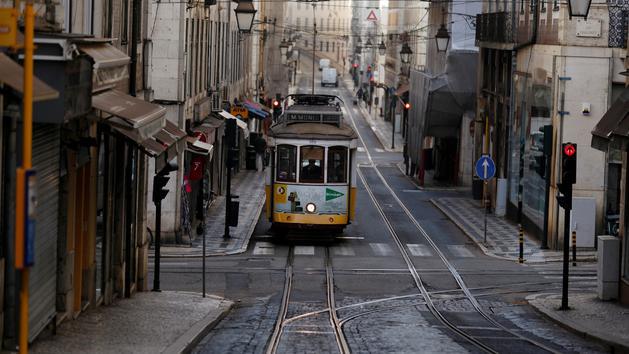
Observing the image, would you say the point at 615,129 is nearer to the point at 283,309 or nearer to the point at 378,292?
the point at 283,309

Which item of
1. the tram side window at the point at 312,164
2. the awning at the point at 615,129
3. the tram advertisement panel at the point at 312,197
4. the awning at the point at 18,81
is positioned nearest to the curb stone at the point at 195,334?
the awning at the point at 18,81

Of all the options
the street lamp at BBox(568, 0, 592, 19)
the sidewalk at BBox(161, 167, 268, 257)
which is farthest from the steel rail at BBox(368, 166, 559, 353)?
the street lamp at BBox(568, 0, 592, 19)

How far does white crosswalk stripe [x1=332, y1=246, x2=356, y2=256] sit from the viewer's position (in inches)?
1309

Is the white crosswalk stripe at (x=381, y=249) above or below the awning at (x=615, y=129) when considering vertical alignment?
below

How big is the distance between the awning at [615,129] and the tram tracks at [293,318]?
221 inches

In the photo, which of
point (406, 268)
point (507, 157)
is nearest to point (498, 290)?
point (406, 268)

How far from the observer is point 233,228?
1492 inches

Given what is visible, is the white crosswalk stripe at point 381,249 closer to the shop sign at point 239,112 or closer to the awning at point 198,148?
the awning at point 198,148

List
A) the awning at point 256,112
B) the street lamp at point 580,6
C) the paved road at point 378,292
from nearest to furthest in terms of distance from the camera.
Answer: the paved road at point 378,292 < the street lamp at point 580,6 < the awning at point 256,112

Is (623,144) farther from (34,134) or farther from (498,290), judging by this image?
(34,134)

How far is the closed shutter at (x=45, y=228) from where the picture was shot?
14344 mm

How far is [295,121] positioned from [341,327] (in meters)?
14.7

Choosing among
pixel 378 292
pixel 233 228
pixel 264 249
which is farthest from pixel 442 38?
pixel 378 292

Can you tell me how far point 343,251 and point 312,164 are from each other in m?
2.48
